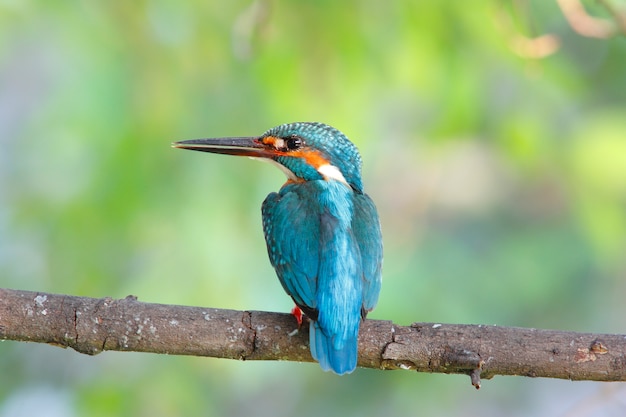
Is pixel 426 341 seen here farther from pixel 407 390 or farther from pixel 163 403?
pixel 407 390

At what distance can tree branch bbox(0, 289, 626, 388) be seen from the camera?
2.74 m

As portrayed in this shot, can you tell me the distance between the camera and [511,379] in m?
6.95

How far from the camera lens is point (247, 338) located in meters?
2.81

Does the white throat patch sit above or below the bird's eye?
below

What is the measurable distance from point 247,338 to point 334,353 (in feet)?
0.86

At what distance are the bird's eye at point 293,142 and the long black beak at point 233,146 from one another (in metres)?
0.08

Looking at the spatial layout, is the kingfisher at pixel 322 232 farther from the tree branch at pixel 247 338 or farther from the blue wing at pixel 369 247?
the tree branch at pixel 247 338

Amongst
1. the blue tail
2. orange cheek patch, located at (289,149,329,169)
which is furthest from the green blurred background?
the blue tail

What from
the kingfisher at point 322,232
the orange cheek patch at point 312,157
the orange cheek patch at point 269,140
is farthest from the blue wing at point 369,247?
the orange cheek patch at point 269,140

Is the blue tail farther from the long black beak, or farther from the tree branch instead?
the long black beak

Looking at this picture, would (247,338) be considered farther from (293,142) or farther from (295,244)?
(293,142)

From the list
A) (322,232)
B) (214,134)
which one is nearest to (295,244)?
(322,232)

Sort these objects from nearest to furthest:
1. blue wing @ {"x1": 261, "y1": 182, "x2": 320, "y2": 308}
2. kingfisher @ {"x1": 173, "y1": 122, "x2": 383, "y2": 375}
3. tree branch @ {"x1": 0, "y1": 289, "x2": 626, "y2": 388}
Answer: tree branch @ {"x1": 0, "y1": 289, "x2": 626, "y2": 388}, kingfisher @ {"x1": 173, "y1": 122, "x2": 383, "y2": 375}, blue wing @ {"x1": 261, "y1": 182, "x2": 320, "y2": 308}

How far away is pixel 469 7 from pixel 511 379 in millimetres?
3367
